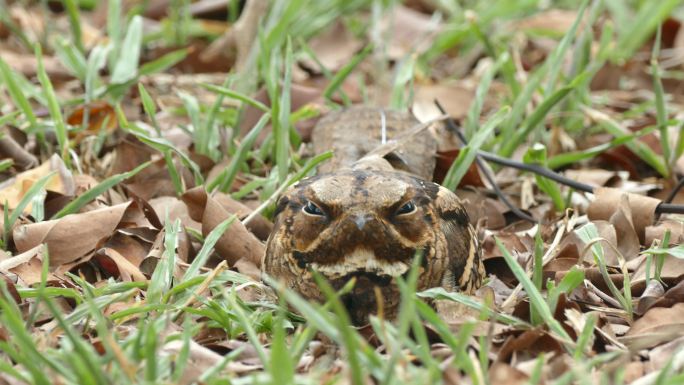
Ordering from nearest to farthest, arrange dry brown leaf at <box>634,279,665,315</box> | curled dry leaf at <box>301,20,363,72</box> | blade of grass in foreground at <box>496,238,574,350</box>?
blade of grass in foreground at <box>496,238,574,350</box>
dry brown leaf at <box>634,279,665,315</box>
curled dry leaf at <box>301,20,363,72</box>

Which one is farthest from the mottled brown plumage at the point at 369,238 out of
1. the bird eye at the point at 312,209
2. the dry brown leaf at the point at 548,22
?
the dry brown leaf at the point at 548,22

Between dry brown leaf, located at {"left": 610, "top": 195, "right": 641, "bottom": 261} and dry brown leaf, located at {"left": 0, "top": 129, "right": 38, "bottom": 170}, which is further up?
dry brown leaf, located at {"left": 0, "top": 129, "right": 38, "bottom": 170}

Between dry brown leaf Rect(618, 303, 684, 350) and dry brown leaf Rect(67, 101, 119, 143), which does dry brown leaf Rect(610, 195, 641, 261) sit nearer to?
dry brown leaf Rect(618, 303, 684, 350)

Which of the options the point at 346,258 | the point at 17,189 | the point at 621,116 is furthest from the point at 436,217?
the point at 621,116

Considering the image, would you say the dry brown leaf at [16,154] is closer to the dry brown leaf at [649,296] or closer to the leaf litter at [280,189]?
the leaf litter at [280,189]

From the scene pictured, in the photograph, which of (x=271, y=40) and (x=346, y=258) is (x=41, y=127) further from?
(x=346, y=258)

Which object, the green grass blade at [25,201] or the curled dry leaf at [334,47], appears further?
the curled dry leaf at [334,47]

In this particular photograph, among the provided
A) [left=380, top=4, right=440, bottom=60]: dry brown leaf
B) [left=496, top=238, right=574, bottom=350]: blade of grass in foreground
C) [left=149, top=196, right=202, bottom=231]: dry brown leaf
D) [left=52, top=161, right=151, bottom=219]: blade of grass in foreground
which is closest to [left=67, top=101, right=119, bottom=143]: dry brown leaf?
[left=149, top=196, right=202, bottom=231]: dry brown leaf

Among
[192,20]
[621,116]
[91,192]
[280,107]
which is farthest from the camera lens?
[192,20]
